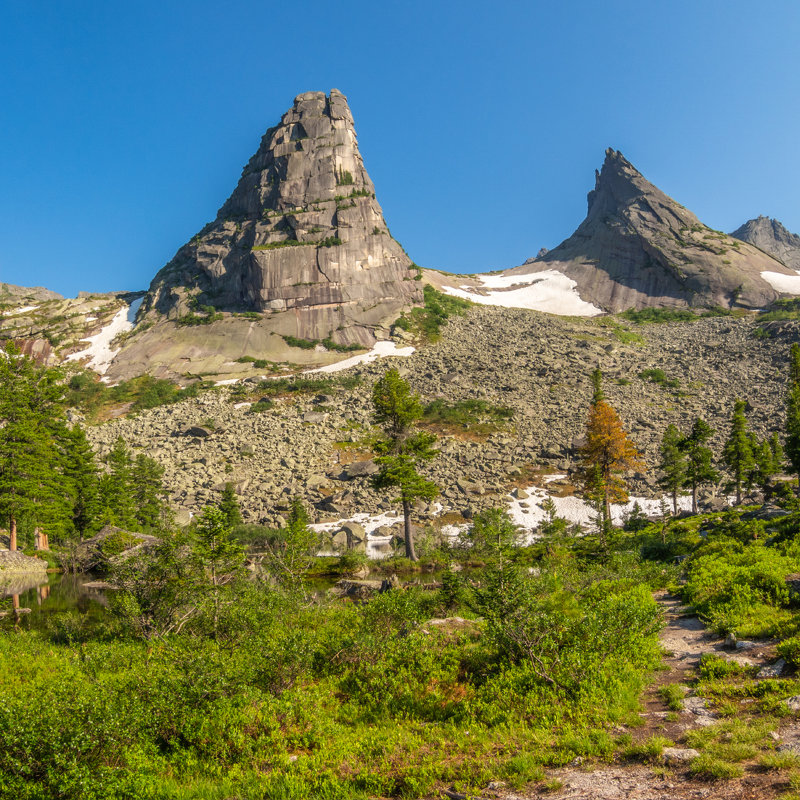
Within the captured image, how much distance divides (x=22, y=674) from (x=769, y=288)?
126552mm

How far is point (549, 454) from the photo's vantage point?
164 feet

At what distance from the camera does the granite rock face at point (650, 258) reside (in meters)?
104

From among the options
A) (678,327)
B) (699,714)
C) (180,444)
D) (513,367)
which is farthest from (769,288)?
(699,714)

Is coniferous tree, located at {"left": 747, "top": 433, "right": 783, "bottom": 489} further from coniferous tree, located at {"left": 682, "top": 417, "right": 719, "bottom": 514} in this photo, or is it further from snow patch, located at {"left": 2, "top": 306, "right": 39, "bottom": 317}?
snow patch, located at {"left": 2, "top": 306, "right": 39, "bottom": 317}

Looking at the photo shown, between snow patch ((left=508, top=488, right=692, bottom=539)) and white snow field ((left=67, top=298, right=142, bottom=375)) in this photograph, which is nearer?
snow patch ((left=508, top=488, right=692, bottom=539))

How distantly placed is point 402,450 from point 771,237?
206 m

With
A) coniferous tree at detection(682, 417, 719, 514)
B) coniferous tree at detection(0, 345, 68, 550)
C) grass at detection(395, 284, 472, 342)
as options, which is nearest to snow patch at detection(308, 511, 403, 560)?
coniferous tree at detection(0, 345, 68, 550)

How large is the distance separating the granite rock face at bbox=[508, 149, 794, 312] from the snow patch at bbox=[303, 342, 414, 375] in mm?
54945

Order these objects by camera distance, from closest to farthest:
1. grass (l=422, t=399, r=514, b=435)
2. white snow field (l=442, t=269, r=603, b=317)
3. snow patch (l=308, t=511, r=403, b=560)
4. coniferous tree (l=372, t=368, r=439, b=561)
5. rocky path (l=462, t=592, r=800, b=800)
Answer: rocky path (l=462, t=592, r=800, b=800)
coniferous tree (l=372, t=368, r=439, b=561)
snow patch (l=308, t=511, r=403, b=560)
grass (l=422, t=399, r=514, b=435)
white snow field (l=442, t=269, r=603, b=317)

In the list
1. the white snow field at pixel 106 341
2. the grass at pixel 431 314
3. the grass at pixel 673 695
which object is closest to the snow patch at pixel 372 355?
the grass at pixel 431 314

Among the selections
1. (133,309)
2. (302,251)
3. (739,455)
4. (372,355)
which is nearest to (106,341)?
(133,309)

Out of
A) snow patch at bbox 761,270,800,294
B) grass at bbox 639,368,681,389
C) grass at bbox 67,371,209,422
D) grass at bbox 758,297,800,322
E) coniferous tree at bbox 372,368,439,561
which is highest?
snow patch at bbox 761,270,800,294

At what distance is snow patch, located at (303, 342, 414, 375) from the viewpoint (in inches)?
2992

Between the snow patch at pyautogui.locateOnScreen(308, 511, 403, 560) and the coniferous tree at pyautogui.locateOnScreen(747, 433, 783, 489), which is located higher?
the coniferous tree at pyautogui.locateOnScreen(747, 433, 783, 489)
